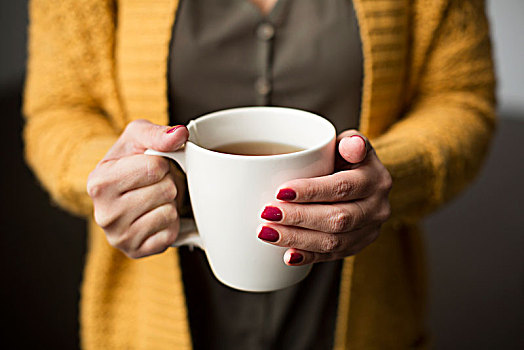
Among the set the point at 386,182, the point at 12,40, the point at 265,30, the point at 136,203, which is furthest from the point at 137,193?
the point at 12,40

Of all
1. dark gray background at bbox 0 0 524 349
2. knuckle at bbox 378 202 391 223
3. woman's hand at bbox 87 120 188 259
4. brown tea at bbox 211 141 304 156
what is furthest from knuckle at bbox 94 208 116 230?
dark gray background at bbox 0 0 524 349

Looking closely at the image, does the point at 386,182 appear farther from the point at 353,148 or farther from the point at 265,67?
the point at 265,67

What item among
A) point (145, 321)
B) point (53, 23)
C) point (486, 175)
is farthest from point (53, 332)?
point (486, 175)

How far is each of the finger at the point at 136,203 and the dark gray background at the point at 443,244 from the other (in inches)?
37.6

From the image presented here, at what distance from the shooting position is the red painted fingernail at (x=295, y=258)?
1.45 feet

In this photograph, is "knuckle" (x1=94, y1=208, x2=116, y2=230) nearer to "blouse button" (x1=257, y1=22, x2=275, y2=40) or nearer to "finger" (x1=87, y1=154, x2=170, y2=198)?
"finger" (x1=87, y1=154, x2=170, y2=198)

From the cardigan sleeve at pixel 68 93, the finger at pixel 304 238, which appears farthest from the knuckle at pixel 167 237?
the cardigan sleeve at pixel 68 93

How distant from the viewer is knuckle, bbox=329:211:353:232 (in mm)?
437

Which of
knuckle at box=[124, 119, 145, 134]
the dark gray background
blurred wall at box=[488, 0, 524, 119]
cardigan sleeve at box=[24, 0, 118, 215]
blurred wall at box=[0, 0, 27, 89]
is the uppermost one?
knuckle at box=[124, 119, 145, 134]

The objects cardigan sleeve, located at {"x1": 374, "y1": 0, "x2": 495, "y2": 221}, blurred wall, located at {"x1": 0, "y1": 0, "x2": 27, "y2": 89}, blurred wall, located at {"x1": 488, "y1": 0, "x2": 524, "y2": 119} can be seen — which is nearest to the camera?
cardigan sleeve, located at {"x1": 374, "y1": 0, "x2": 495, "y2": 221}

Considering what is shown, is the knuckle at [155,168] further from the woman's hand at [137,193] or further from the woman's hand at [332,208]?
the woman's hand at [332,208]

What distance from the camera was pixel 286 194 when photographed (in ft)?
1.32

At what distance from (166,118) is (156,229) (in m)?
0.27

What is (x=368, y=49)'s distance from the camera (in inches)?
27.1
